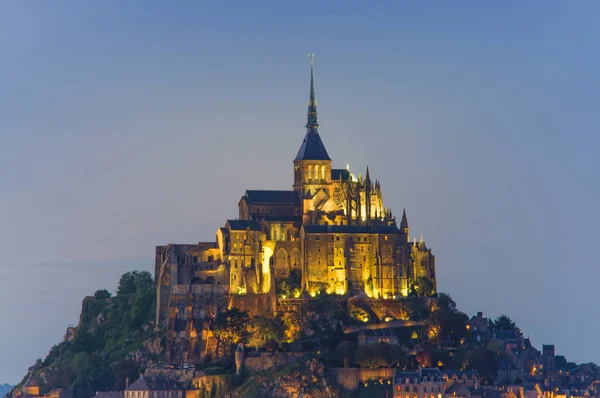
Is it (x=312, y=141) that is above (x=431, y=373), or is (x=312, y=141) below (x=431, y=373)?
above

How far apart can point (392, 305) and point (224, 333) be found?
1515cm

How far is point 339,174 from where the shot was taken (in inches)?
5586

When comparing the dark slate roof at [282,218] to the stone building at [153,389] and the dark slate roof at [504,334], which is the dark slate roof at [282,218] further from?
the dark slate roof at [504,334]

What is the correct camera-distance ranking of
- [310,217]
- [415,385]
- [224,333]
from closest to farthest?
[415,385] → [224,333] → [310,217]

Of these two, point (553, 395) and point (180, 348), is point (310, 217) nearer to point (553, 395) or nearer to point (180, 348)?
point (180, 348)

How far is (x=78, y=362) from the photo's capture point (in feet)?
433

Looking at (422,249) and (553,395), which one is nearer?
(553,395)

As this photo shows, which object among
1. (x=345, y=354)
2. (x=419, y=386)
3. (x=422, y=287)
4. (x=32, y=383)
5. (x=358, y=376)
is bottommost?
(x=419, y=386)

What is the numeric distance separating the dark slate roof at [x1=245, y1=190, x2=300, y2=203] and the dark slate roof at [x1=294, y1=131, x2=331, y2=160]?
12.7 feet

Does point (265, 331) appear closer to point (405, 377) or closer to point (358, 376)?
point (358, 376)

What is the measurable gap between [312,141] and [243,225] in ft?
49.2

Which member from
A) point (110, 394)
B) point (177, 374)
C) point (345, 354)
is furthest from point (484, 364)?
point (110, 394)

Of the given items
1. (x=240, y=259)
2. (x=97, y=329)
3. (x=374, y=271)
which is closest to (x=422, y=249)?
(x=374, y=271)

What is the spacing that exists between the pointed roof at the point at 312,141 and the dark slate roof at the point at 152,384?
28937mm
